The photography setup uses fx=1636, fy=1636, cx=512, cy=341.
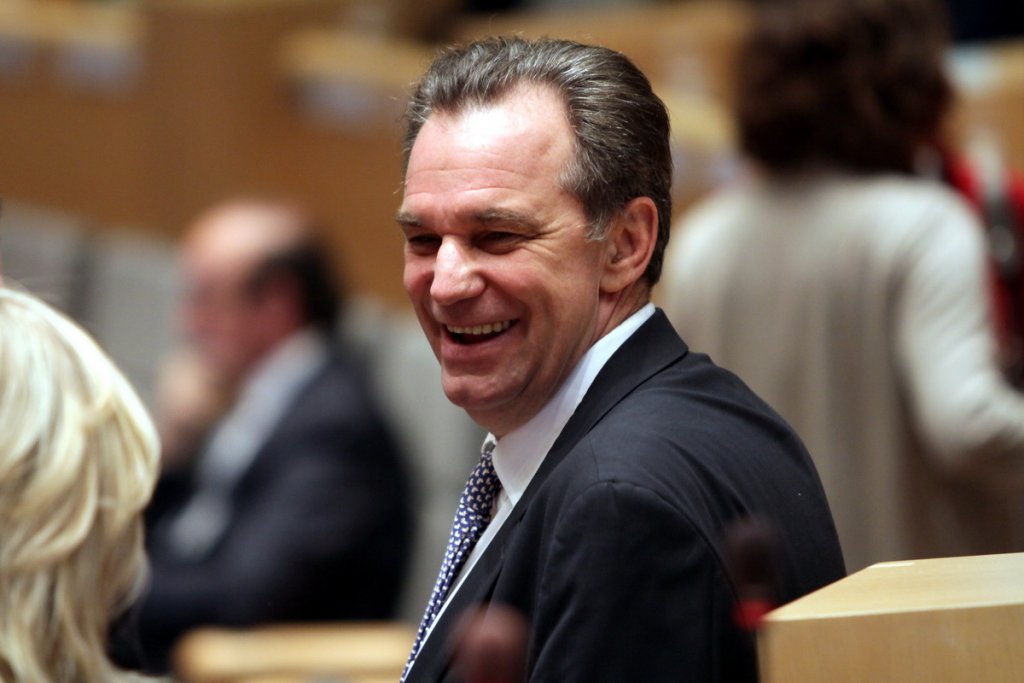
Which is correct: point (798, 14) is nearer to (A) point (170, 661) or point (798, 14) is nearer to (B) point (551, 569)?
(B) point (551, 569)

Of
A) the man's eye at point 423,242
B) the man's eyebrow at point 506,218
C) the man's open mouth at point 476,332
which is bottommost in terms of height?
the man's open mouth at point 476,332

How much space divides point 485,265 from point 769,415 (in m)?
0.29

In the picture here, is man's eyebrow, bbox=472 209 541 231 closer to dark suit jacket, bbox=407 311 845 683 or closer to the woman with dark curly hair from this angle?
dark suit jacket, bbox=407 311 845 683

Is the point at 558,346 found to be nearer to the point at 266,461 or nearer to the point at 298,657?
the point at 298,657

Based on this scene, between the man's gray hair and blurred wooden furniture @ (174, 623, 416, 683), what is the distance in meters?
1.55

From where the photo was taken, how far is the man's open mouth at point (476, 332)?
1.46 m

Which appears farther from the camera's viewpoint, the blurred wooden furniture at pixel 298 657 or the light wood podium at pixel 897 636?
the blurred wooden furniture at pixel 298 657

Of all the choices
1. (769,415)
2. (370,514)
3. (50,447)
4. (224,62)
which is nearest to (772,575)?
(769,415)

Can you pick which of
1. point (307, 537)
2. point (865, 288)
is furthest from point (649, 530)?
point (307, 537)

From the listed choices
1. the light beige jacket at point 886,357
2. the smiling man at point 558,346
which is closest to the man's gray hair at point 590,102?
the smiling man at point 558,346

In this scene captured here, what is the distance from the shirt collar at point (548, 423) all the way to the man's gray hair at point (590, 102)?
9 centimetres

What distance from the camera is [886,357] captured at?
8.12 ft

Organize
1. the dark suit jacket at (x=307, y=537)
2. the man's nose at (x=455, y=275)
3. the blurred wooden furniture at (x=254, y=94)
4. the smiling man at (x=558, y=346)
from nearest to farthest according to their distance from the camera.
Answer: the smiling man at (x=558, y=346) → the man's nose at (x=455, y=275) → the dark suit jacket at (x=307, y=537) → the blurred wooden furniture at (x=254, y=94)

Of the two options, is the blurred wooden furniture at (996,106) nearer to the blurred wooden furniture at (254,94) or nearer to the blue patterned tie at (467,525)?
the blurred wooden furniture at (254,94)
